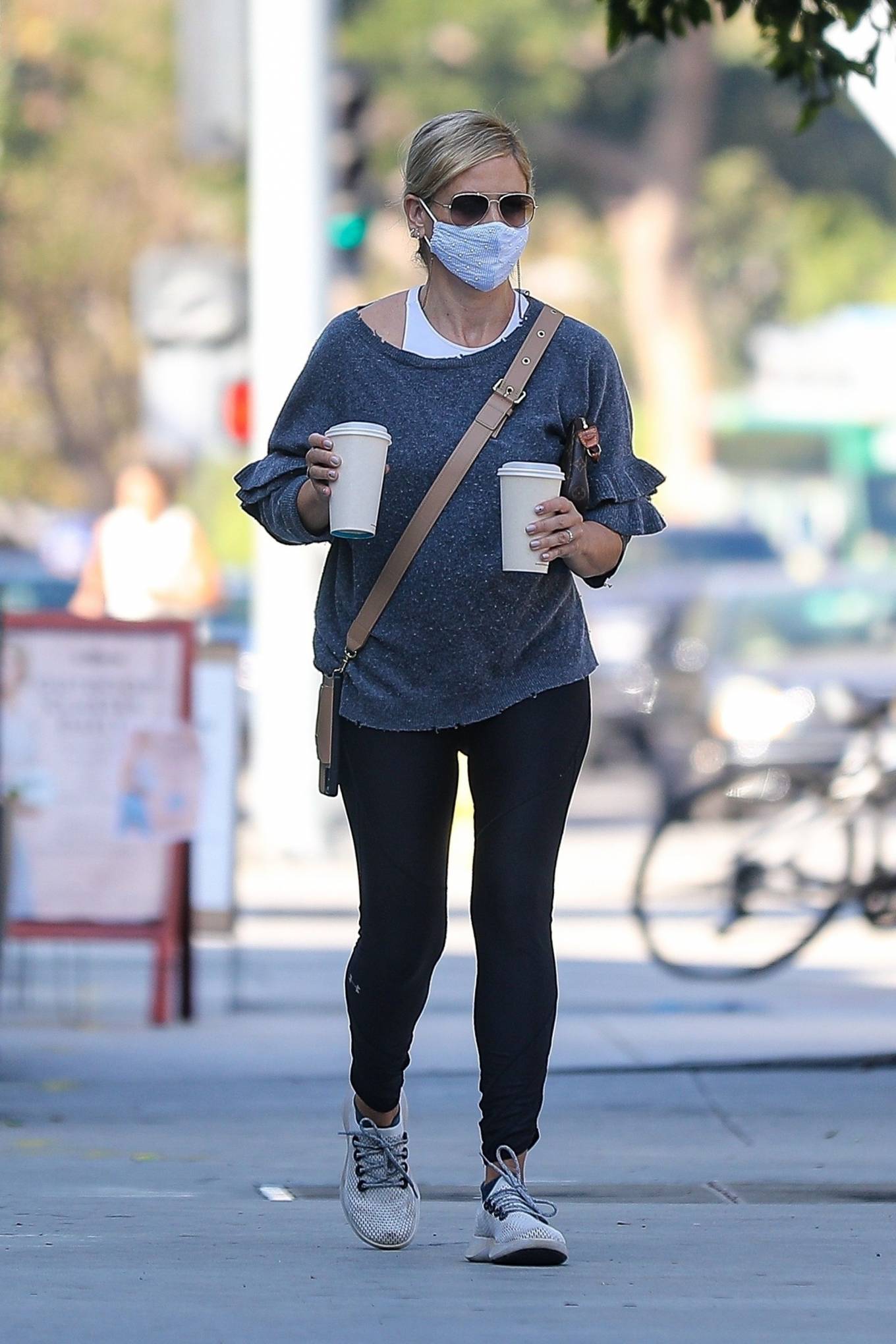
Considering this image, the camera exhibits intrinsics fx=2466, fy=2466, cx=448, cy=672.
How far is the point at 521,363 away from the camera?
4109 mm

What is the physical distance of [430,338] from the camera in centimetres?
418

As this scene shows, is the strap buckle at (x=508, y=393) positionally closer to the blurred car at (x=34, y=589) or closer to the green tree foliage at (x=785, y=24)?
the green tree foliage at (x=785, y=24)

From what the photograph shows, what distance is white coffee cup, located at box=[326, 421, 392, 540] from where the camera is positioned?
3.93 metres

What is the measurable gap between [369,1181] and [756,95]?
113ft

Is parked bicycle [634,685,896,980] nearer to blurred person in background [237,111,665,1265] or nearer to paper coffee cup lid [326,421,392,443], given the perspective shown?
blurred person in background [237,111,665,1265]

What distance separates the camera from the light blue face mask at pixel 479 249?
4.07 m

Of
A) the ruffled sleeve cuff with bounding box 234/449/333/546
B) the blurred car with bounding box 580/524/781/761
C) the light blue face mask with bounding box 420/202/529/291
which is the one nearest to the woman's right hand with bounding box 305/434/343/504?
the ruffled sleeve cuff with bounding box 234/449/333/546

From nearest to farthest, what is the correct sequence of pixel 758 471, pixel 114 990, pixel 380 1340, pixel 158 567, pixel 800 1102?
pixel 380 1340 < pixel 800 1102 < pixel 114 990 < pixel 158 567 < pixel 758 471

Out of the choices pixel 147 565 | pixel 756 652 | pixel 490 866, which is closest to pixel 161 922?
pixel 490 866

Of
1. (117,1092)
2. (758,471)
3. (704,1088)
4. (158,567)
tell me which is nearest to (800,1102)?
(704,1088)

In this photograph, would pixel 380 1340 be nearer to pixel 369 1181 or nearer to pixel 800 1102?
pixel 369 1181

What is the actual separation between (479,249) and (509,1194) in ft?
5.16

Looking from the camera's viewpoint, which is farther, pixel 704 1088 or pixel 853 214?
pixel 853 214

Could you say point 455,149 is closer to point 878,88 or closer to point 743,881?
point 878,88
